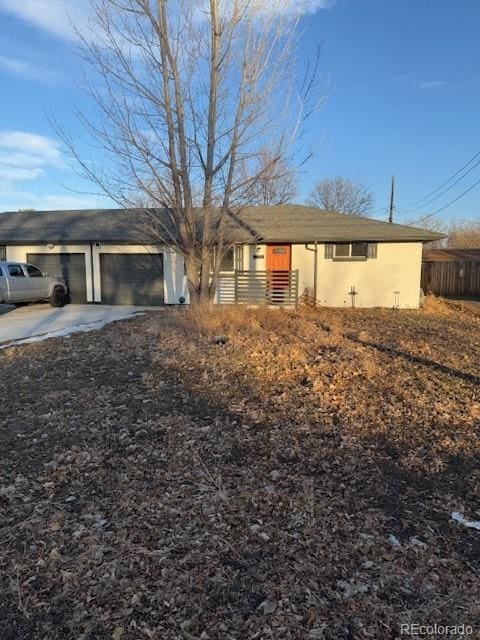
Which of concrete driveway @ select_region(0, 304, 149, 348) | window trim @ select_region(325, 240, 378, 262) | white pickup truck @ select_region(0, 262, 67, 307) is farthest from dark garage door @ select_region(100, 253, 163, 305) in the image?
window trim @ select_region(325, 240, 378, 262)

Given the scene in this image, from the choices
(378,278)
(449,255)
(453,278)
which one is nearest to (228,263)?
(378,278)

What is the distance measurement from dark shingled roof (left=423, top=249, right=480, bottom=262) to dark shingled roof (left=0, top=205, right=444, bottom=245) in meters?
12.4

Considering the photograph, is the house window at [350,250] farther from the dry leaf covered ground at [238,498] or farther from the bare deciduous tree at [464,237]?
the bare deciduous tree at [464,237]

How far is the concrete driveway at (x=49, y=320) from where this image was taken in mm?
9953

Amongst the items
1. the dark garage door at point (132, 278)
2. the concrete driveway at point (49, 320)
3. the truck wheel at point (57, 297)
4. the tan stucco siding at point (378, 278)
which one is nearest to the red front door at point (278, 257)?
the tan stucco siding at point (378, 278)

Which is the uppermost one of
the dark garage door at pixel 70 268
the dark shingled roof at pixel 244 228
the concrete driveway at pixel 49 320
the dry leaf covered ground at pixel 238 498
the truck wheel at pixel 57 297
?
the dark shingled roof at pixel 244 228

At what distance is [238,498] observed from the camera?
327 cm

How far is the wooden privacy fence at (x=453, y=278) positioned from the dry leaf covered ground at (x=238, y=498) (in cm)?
2131

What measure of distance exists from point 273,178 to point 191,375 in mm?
6658

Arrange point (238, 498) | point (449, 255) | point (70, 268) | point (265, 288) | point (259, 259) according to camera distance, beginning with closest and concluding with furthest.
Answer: point (238, 498)
point (265, 288)
point (259, 259)
point (70, 268)
point (449, 255)

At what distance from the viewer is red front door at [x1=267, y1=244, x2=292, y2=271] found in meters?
16.3

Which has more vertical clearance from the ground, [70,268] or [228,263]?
[228,263]

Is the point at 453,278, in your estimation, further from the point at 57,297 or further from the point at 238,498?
the point at 238,498

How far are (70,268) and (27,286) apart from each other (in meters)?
3.14
